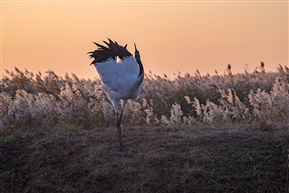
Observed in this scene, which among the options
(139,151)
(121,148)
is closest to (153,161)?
(139,151)

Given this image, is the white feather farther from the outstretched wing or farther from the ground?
the ground

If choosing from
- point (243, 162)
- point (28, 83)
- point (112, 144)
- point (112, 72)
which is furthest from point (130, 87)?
point (28, 83)

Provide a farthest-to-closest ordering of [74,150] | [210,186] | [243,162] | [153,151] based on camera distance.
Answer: [74,150]
[153,151]
[243,162]
[210,186]

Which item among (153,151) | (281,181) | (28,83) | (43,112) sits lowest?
(281,181)

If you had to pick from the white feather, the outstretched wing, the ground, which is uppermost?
the outstretched wing

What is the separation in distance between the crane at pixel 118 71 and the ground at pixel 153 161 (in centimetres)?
60

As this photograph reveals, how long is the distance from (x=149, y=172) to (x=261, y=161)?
157 cm

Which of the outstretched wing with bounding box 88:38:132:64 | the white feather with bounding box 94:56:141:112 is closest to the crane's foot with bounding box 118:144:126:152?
the white feather with bounding box 94:56:141:112

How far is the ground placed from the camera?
Answer: 600 cm

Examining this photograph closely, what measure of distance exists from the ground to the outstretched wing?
4.36 feet

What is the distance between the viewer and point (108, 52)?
7.79 metres

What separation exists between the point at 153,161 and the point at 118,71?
5.93ft

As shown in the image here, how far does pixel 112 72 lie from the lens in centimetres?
753

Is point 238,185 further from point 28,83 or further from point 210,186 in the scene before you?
point 28,83
